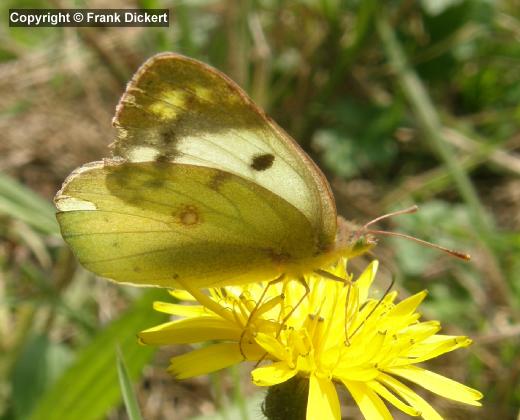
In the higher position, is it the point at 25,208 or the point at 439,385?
the point at 25,208

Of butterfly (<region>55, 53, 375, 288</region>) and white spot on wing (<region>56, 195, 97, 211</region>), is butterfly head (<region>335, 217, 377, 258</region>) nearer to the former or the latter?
butterfly (<region>55, 53, 375, 288</region>)

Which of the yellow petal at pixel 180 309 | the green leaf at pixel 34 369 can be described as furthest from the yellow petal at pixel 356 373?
the green leaf at pixel 34 369

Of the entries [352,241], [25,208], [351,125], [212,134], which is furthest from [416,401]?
[351,125]

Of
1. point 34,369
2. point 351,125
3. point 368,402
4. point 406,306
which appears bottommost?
point 34,369

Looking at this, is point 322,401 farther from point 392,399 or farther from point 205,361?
point 205,361

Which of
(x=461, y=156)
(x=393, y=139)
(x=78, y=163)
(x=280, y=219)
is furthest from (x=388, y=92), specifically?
(x=280, y=219)

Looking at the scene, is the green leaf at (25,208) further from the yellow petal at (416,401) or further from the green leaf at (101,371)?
the yellow petal at (416,401)

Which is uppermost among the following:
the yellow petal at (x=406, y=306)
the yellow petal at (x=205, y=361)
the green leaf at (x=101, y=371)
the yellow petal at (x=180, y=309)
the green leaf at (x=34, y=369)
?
the yellow petal at (x=180, y=309)

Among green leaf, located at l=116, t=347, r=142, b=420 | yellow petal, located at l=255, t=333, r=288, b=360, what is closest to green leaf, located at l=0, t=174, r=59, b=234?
green leaf, located at l=116, t=347, r=142, b=420
